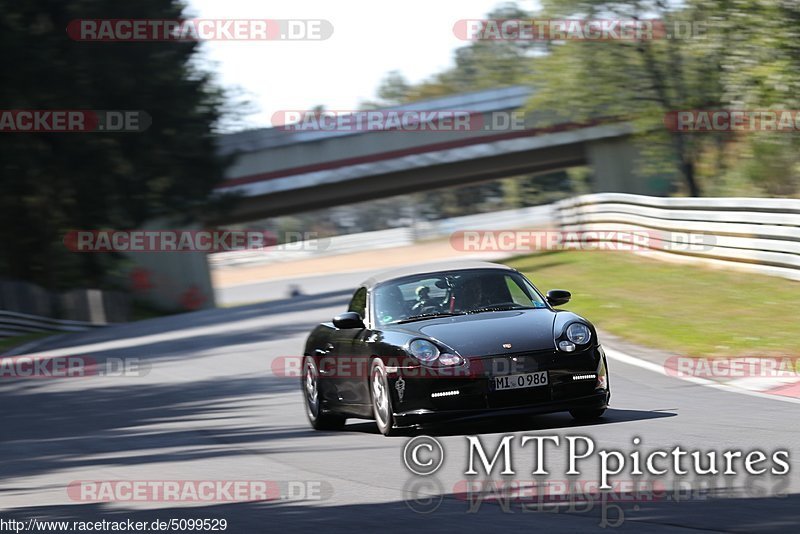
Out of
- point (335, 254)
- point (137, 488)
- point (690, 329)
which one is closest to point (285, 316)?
point (690, 329)

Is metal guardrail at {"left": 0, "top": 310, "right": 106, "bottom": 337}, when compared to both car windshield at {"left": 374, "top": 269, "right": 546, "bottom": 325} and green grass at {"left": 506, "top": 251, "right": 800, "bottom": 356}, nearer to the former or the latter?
green grass at {"left": 506, "top": 251, "right": 800, "bottom": 356}

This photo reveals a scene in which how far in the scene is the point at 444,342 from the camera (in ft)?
29.5

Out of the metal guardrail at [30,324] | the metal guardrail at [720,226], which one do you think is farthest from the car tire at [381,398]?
the metal guardrail at [30,324]

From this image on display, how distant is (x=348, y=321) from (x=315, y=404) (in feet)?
3.87

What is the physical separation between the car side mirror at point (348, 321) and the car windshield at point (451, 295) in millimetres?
152

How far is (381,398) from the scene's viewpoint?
30.7 feet

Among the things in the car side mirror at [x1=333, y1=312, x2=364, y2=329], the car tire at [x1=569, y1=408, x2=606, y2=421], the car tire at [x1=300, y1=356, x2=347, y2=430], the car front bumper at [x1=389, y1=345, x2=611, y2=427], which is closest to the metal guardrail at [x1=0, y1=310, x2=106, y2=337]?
the car tire at [x1=300, y1=356, x2=347, y2=430]

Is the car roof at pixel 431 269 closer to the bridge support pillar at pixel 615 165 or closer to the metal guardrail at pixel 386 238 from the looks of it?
the bridge support pillar at pixel 615 165

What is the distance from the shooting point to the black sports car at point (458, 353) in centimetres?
874

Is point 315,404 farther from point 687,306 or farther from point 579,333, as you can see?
point 687,306

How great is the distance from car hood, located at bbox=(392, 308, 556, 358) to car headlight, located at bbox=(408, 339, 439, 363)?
0.09 meters

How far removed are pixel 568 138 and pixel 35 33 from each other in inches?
854

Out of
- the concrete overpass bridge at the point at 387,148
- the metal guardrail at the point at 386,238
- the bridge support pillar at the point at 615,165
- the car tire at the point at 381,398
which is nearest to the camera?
the car tire at the point at 381,398

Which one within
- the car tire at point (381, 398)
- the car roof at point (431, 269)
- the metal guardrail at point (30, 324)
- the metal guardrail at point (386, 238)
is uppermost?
the car roof at point (431, 269)
